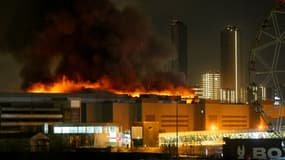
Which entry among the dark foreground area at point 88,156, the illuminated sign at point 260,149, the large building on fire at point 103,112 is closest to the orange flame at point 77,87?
the large building on fire at point 103,112

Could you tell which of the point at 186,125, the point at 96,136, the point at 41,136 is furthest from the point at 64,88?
the point at 41,136

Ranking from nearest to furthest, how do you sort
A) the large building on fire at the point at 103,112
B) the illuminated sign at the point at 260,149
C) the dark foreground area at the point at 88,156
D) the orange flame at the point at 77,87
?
the illuminated sign at the point at 260,149 < the dark foreground area at the point at 88,156 < the large building on fire at the point at 103,112 < the orange flame at the point at 77,87

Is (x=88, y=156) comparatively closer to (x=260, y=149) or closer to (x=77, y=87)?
(x=260, y=149)

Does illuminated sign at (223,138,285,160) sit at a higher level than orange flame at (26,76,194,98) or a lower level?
lower

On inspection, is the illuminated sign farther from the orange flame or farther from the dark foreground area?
the orange flame

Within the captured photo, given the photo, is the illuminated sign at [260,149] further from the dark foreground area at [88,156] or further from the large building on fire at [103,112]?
the large building on fire at [103,112]

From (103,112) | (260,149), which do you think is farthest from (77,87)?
(260,149)

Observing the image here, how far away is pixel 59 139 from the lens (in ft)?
324

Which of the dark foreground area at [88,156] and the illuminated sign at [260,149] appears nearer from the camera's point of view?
the illuminated sign at [260,149]

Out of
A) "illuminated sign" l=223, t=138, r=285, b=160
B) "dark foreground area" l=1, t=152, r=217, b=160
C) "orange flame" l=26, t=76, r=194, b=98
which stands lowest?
"dark foreground area" l=1, t=152, r=217, b=160

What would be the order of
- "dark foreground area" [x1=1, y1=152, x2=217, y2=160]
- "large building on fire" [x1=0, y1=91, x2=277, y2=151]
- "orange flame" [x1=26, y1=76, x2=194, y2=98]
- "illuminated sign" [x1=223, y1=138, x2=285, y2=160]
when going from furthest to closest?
"orange flame" [x1=26, y1=76, x2=194, y2=98], "large building on fire" [x1=0, y1=91, x2=277, y2=151], "dark foreground area" [x1=1, y1=152, x2=217, y2=160], "illuminated sign" [x1=223, y1=138, x2=285, y2=160]

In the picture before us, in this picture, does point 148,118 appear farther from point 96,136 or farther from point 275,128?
point 275,128

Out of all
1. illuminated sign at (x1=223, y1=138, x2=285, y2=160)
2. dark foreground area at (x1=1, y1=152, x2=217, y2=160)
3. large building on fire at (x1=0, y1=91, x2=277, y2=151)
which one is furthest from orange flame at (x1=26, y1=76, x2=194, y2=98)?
illuminated sign at (x1=223, y1=138, x2=285, y2=160)

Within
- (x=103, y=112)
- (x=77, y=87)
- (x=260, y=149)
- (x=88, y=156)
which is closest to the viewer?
(x=260, y=149)
